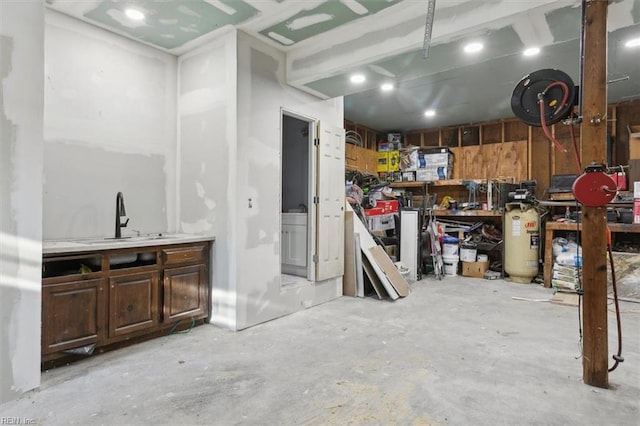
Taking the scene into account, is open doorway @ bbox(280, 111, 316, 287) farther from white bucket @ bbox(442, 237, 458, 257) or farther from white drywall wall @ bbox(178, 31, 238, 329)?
white bucket @ bbox(442, 237, 458, 257)

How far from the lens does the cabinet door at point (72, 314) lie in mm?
2418

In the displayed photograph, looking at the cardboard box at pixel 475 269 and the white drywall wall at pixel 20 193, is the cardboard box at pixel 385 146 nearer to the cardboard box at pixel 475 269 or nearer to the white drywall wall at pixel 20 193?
the cardboard box at pixel 475 269

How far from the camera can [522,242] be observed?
5.63m

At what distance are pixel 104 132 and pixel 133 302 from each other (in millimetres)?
1624

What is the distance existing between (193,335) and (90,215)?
144cm

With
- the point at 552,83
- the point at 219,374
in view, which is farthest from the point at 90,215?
the point at 552,83

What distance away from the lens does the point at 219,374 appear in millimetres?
2438

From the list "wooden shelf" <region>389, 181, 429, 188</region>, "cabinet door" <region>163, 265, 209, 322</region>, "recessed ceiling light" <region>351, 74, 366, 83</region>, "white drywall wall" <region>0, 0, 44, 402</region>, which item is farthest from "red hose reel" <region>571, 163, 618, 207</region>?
"wooden shelf" <region>389, 181, 429, 188</region>

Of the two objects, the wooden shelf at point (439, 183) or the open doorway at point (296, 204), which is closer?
the open doorway at point (296, 204)

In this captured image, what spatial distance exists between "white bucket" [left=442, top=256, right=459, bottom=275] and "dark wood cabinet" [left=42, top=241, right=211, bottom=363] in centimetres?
429

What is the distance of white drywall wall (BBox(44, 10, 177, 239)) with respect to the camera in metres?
3.02

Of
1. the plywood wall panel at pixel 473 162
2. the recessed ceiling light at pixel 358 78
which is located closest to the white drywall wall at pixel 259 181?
the recessed ceiling light at pixel 358 78

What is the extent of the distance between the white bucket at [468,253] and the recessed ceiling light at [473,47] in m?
4.03

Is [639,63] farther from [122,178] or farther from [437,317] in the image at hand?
[122,178]
